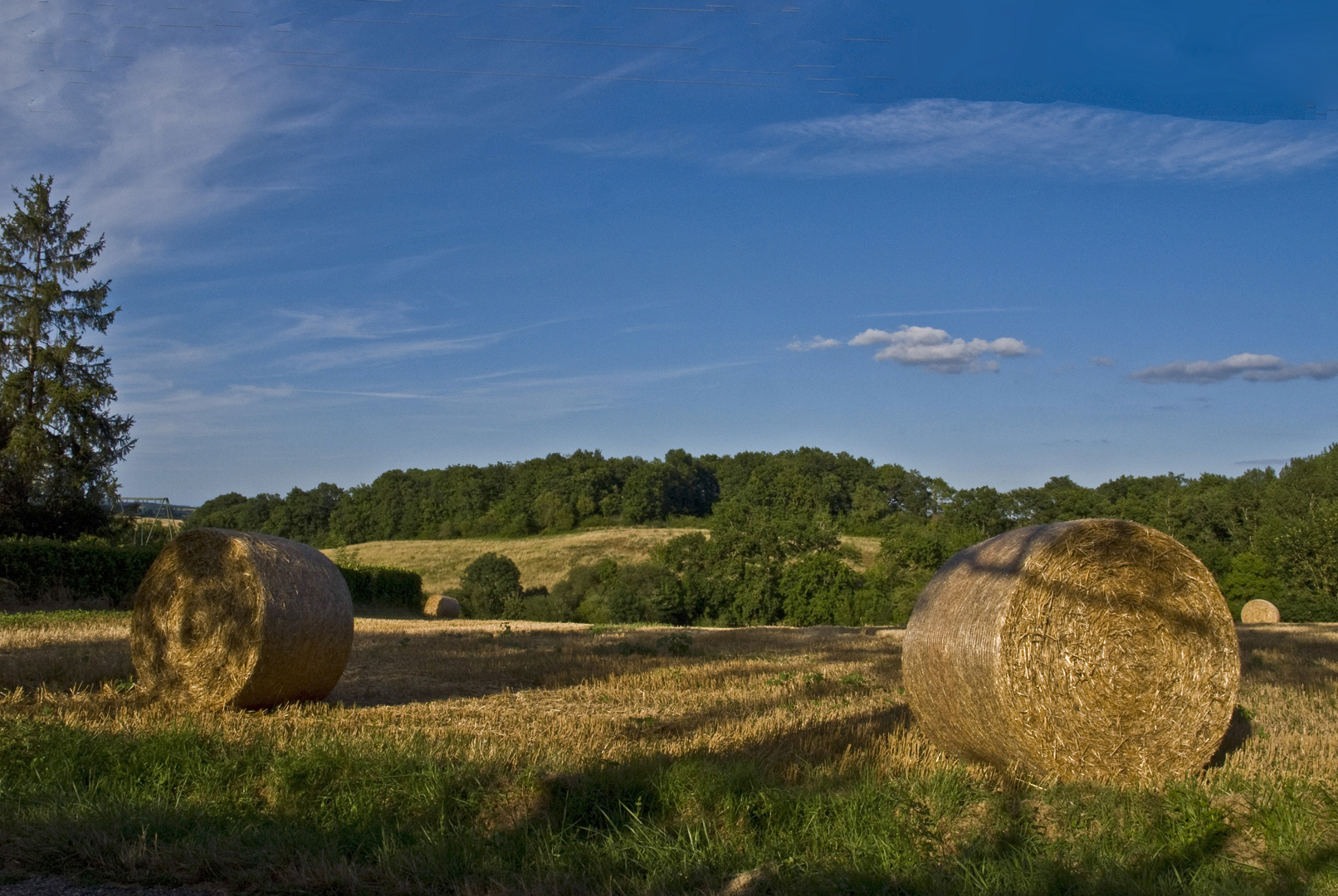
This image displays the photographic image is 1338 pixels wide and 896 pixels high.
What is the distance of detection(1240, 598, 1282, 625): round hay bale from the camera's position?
33.5 meters

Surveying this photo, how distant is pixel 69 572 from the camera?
25578mm

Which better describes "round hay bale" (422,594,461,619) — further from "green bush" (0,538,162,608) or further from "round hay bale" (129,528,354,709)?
"round hay bale" (129,528,354,709)

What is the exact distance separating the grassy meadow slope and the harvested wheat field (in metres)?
49.6

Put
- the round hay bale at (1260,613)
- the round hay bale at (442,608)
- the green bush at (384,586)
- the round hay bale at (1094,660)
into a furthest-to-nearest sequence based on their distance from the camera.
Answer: the round hay bale at (442,608) < the green bush at (384,586) < the round hay bale at (1260,613) < the round hay bale at (1094,660)

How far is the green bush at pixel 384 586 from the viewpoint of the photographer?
4141 cm

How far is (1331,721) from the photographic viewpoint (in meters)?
8.55

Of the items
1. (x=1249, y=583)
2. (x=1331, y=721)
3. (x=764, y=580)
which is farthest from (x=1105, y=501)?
(x=1331, y=721)

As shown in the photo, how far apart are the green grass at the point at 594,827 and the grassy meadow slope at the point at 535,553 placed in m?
51.2

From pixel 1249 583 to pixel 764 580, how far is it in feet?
85.9

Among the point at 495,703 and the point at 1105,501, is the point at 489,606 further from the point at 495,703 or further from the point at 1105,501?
the point at 495,703

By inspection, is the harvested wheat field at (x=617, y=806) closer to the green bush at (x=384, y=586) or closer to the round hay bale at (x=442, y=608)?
the green bush at (x=384, y=586)

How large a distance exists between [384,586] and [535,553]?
2262cm

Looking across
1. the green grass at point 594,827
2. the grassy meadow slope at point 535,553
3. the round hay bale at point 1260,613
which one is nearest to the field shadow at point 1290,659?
the green grass at point 594,827

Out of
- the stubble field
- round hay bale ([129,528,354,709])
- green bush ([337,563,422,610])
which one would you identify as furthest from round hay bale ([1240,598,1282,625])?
green bush ([337,563,422,610])
